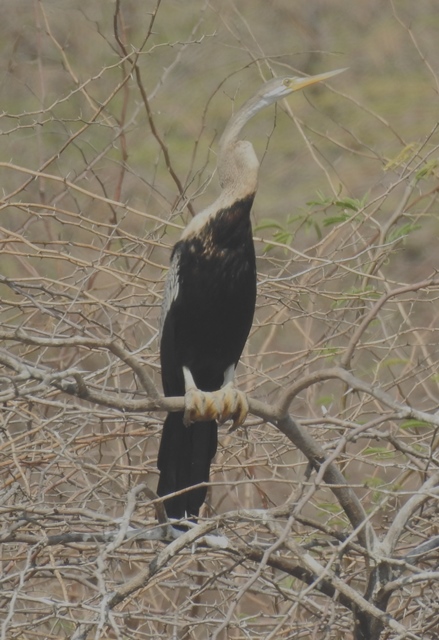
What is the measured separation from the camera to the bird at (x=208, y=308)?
3.29 metres

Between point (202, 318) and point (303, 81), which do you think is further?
point (303, 81)

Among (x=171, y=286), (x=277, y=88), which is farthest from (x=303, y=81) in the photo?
(x=171, y=286)

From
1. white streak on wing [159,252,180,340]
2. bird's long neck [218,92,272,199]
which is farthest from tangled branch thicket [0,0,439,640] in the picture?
bird's long neck [218,92,272,199]

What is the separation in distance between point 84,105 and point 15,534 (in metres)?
5.12

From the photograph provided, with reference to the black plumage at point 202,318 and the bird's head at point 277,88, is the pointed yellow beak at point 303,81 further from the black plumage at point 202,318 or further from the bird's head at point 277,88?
the black plumage at point 202,318

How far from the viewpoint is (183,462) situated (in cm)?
330

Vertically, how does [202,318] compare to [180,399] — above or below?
above

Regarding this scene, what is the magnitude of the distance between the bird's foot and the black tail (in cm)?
7

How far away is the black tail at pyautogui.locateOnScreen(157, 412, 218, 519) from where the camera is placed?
10.7ft

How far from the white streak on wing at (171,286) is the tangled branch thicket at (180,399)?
75 millimetres

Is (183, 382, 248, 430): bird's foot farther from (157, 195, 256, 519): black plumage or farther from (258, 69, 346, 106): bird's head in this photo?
(258, 69, 346, 106): bird's head

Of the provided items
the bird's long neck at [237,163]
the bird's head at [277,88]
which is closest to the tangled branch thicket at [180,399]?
the bird's long neck at [237,163]

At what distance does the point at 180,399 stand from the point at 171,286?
760mm

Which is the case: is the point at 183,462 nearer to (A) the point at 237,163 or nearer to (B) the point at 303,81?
(A) the point at 237,163
